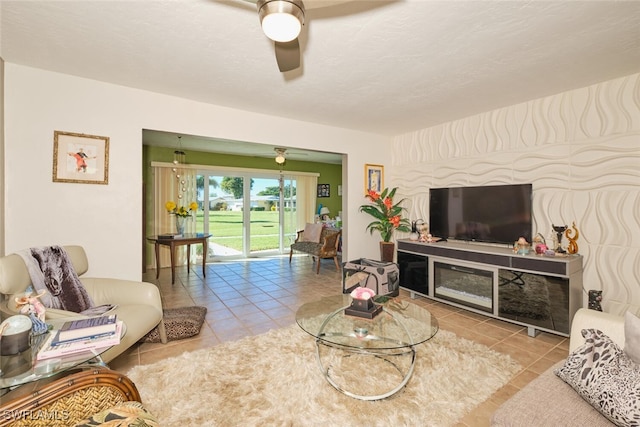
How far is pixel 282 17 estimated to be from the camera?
1280 millimetres

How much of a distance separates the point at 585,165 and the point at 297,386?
344cm

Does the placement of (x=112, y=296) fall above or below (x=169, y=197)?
below

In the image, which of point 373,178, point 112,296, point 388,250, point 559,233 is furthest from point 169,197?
point 559,233

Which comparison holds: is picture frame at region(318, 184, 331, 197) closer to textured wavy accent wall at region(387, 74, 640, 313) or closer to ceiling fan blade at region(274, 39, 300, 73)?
textured wavy accent wall at region(387, 74, 640, 313)

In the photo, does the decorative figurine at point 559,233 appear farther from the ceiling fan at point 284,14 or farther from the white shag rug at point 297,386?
the ceiling fan at point 284,14

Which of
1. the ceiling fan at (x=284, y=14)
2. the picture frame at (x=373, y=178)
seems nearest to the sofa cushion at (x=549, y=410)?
the ceiling fan at (x=284, y=14)

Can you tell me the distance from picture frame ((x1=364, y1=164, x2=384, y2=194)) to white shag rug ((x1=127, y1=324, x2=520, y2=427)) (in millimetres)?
2820

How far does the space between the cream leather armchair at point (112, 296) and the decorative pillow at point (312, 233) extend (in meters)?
3.75

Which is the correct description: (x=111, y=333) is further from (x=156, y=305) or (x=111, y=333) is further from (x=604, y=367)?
(x=604, y=367)

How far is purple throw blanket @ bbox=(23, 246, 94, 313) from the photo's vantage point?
6.69 feet

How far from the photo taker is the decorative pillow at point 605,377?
1.01m

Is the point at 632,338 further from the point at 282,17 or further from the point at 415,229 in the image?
the point at 415,229

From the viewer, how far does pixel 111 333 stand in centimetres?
157

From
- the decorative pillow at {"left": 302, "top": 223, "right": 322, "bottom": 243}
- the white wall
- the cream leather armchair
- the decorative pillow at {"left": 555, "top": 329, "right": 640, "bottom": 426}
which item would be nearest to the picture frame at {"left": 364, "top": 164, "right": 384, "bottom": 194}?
the decorative pillow at {"left": 302, "top": 223, "right": 322, "bottom": 243}
